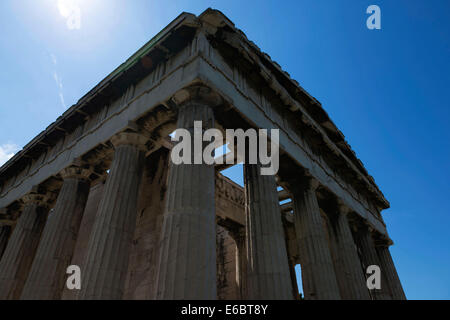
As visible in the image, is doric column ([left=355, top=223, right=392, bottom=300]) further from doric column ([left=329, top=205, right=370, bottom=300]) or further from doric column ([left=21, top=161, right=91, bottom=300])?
doric column ([left=21, top=161, right=91, bottom=300])

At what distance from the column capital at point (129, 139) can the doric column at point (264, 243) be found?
17.7 ft

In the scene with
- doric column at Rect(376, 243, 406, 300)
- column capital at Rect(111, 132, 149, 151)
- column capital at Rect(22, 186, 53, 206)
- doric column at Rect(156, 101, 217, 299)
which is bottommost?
doric column at Rect(156, 101, 217, 299)

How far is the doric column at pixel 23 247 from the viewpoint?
1798 centimetres

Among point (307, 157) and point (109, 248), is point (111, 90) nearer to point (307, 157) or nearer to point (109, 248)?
point (109, 248)

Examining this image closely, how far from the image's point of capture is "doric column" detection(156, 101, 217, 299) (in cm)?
916

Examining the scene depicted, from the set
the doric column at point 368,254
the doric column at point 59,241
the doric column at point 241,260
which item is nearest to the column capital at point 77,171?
the doric column at point 59,241

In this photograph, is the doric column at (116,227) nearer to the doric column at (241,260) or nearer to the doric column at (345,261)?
the doric column at (241,260)

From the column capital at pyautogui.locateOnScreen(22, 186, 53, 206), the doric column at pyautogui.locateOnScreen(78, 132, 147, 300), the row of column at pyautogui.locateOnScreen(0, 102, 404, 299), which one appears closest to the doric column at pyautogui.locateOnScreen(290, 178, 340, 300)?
the row of column at pyautogui.locateOnScreen(0, 102, 404, 299)

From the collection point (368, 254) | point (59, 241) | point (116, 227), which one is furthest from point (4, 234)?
point (368, 254)

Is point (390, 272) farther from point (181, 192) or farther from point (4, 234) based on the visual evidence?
point (4, 234)

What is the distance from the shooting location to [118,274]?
12.1m

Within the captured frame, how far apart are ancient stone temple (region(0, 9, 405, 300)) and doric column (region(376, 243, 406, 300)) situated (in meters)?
0.11

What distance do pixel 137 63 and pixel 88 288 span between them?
11333 millimetres
